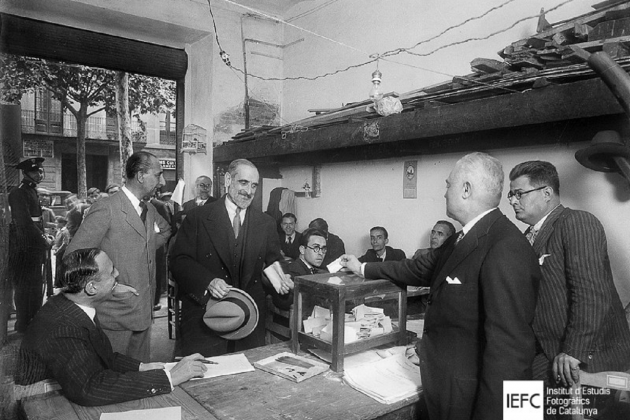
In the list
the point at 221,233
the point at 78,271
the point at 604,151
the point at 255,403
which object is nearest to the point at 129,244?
the point at 221,233

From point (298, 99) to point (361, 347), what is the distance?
6.01 metres

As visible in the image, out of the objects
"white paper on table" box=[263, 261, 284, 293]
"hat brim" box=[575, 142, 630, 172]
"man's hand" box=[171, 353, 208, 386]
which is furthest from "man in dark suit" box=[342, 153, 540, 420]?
"hat brim" box=[575, 142, 630, 172]

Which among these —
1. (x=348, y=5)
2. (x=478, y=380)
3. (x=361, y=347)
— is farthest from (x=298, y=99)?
(x=478, y=380)

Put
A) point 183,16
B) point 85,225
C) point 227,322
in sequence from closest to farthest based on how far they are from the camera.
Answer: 1. point 227,322
2. point 85,225
3. point 183,16

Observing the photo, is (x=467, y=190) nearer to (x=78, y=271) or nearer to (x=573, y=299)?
(x=573, y=299)

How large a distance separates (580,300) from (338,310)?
1.28 metres

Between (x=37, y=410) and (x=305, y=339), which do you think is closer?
(x=37, y=410)

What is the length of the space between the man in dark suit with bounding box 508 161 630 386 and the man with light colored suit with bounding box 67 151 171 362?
2725 mm

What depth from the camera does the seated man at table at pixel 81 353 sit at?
6.06 feet

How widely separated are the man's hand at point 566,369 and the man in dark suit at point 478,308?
635 millimetres

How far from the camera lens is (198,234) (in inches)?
128

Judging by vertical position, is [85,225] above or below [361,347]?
above

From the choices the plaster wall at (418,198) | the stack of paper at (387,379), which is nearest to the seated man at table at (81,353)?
the stack of paper at (387,379)

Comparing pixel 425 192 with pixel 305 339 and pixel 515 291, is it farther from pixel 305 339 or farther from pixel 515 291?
pixel 515 291
